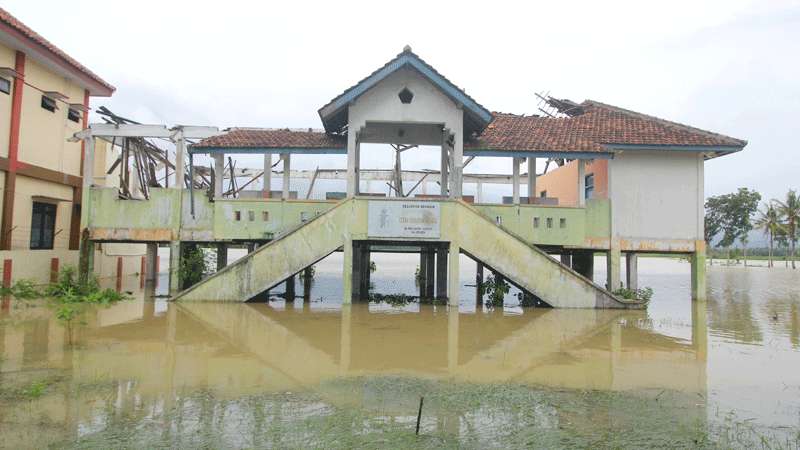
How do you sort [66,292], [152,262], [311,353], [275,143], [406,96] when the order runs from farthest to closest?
1. [152,262]
2. [275,143]
3. [406,96]
4. [66,292]
5. [311,353]

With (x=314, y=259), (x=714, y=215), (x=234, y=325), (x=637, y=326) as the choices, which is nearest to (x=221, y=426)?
(x=234, y=325)

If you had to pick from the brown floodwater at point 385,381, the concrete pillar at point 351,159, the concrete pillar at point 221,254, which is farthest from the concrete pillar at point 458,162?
the concrete pillar at point 221,254

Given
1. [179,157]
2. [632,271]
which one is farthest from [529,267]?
[179,157]

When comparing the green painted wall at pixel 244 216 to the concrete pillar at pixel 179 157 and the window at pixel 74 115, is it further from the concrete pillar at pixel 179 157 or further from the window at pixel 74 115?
the window at pixel 74 115

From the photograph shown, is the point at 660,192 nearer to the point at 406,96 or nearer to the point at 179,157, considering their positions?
the point at 406,96

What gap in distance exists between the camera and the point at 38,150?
16.9m

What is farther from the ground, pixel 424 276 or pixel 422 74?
pixel 422 74

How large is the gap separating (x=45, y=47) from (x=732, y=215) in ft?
204

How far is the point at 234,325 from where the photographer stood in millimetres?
11180

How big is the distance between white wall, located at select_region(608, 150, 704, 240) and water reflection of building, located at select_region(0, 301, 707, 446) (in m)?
4.46

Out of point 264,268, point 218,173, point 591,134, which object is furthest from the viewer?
point 591,134

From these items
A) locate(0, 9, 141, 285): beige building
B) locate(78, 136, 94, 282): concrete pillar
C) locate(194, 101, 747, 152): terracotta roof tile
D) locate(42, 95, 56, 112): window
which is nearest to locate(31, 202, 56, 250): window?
locate(0, 9, 141, 285): beige building

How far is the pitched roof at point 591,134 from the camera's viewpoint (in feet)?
52.3

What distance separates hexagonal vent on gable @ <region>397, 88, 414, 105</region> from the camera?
15.3 meters
